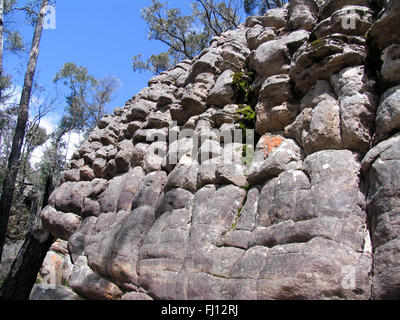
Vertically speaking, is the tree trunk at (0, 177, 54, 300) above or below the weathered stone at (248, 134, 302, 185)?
below

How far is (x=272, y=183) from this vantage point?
4410 mm

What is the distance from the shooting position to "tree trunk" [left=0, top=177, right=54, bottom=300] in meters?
8.75

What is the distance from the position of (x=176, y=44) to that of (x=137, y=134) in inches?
408

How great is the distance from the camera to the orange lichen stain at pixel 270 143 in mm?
5023

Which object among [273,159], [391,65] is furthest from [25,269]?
[391,65]

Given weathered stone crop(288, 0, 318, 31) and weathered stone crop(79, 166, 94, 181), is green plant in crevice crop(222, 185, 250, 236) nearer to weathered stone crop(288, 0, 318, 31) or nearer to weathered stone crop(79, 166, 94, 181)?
weathered stone crop(288, 0, 318, 31)

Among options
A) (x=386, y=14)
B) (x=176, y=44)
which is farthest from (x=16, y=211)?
(x=386, y=14)

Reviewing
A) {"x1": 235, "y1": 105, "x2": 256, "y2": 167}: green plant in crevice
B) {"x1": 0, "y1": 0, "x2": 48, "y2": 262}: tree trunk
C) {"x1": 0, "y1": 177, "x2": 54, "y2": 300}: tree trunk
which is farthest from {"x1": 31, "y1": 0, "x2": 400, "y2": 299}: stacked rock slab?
{"x1": 0, "y1": 0, "x2": 48, "y2": 262}: tree trunk

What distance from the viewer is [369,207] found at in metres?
3.45

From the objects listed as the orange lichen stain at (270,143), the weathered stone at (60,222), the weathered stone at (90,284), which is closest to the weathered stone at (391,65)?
the orange lichen stain at (270,143)

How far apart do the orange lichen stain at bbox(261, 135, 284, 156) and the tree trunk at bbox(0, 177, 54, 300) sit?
690 centimetres

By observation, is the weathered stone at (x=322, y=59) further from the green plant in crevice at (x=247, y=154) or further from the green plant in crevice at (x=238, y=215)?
the green plant in crevice at (x=238, y=215)

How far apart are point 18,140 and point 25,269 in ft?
12.3
